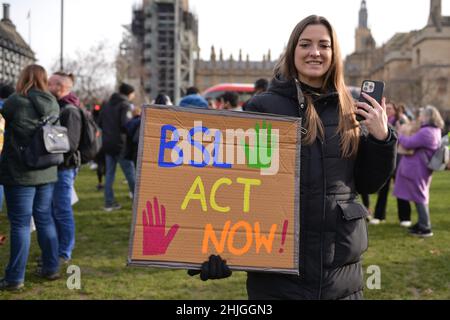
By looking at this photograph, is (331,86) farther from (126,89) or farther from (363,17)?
(363,17)

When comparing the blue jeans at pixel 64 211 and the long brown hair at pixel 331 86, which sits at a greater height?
the long brown hair at pixel 331 86

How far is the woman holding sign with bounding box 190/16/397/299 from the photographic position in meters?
2.06

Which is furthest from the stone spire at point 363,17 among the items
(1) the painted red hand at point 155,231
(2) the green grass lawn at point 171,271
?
(1) the painted red hand at point 155,231

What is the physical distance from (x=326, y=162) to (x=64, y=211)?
3778mm

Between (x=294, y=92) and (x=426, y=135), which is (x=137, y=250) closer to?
(x=294, y=92)

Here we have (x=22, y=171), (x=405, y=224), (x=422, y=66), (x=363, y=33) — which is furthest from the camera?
(x=363, y=33)

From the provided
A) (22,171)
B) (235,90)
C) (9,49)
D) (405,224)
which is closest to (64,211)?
(22,171)

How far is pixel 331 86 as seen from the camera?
7.25 ft

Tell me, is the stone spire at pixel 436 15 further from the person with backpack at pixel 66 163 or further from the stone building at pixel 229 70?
the person with backpack at pixel 66 163

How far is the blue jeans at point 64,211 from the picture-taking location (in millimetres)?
5039

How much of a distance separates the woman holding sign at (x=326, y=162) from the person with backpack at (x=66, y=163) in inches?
124

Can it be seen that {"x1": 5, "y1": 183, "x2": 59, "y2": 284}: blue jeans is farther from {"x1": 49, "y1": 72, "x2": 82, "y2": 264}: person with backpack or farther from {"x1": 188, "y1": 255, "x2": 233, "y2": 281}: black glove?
{"x1": 188, "y1": 255, "x2": 233, "y2": 281}: black glove

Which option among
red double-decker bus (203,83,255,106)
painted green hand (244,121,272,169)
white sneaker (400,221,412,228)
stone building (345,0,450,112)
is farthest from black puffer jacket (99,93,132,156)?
stone building (345,0,450,112)

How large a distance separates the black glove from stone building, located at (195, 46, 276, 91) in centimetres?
10460
